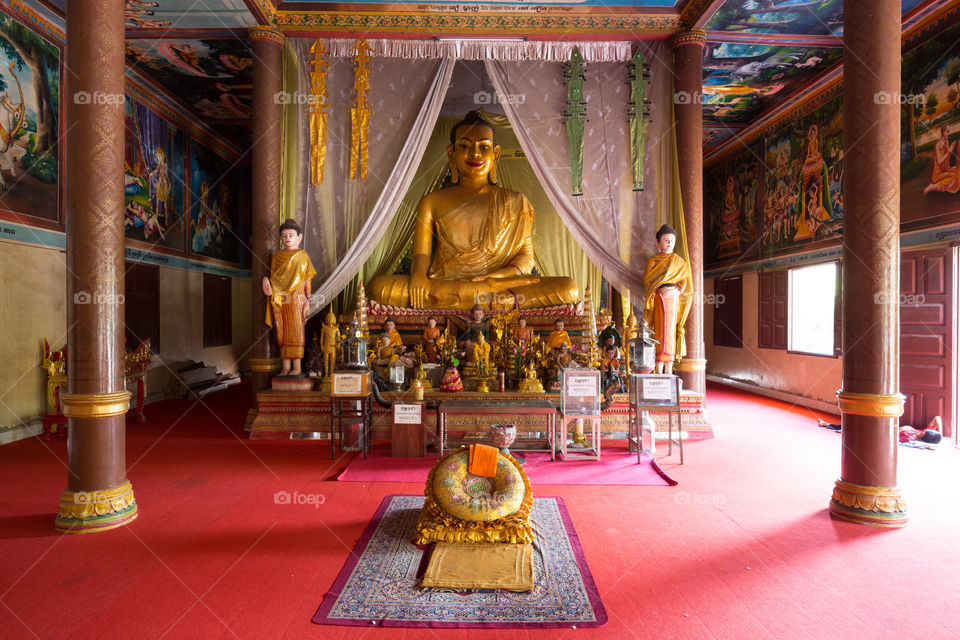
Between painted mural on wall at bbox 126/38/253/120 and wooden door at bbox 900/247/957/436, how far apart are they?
9.37 m

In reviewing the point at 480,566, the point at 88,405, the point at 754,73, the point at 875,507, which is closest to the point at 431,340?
the point at 88,405

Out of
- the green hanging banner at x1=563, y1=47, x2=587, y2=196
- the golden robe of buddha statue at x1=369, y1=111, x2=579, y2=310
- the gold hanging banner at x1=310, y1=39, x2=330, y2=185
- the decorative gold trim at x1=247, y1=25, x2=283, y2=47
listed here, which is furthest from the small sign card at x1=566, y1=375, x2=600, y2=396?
the decorative gold trim at x1=247, y1=25, x2=283, y2=47

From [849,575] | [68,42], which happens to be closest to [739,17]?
[849,575]

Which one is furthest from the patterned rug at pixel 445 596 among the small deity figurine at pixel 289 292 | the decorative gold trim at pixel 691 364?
the decorative gold trim at pixel 691 364

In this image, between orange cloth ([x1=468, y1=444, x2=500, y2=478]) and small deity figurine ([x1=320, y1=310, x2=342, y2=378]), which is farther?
small deity figurine ([x1=320, y1=310, x2=342, y2=378])

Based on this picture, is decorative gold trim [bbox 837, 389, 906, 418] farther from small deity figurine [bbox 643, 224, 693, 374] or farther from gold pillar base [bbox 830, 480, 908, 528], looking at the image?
small deity figurine [bbox 643, 224, 693, 374]

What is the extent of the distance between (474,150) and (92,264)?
6.20 meters

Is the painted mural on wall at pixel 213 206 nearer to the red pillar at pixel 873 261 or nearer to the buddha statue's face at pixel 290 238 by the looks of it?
the buddha statue's face at pixel 290 238

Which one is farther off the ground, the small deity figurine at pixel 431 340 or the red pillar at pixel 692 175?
the red pillar at pixel 692 175

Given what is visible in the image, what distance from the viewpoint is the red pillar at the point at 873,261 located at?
157 inches

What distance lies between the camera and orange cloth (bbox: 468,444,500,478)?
3.78m

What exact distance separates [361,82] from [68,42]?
396 centimetres

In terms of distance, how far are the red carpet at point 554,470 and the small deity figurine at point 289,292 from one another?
6.27 ft

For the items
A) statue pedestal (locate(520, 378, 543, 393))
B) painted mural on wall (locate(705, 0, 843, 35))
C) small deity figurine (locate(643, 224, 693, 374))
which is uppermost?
painted mural on wall (locate(705, 0, 843, 35))
